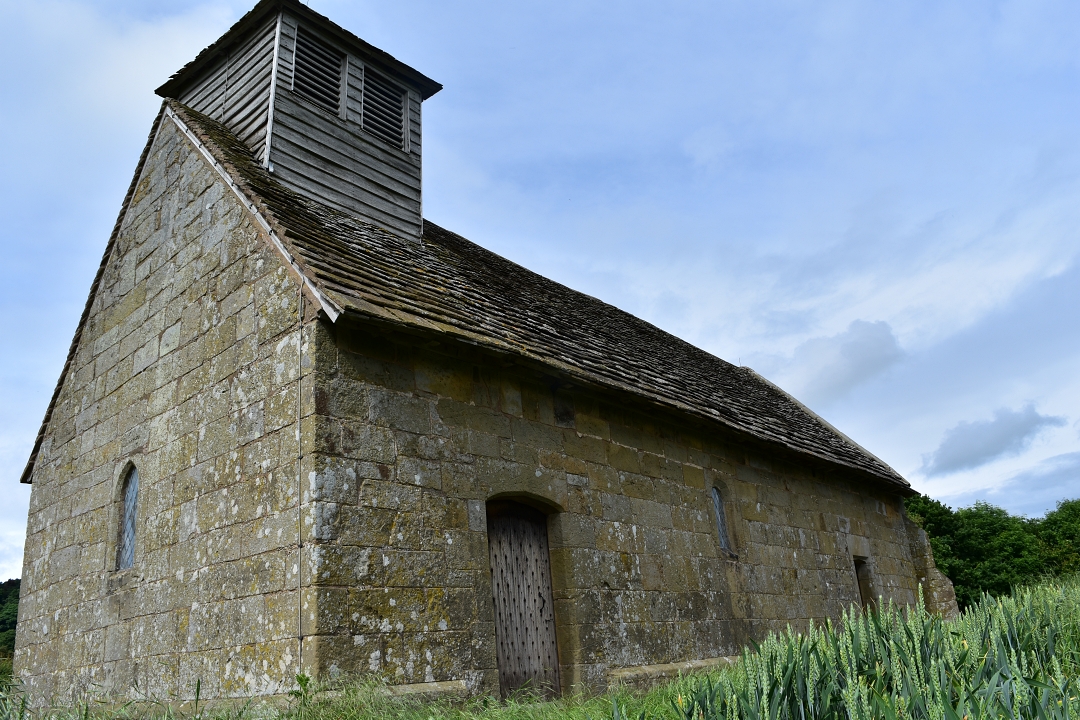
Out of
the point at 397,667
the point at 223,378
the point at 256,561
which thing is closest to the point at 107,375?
the point at 223,378

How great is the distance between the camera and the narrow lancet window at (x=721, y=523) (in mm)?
10133

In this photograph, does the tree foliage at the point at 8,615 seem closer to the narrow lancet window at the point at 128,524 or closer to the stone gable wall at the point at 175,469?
the stone gable wall at the point at 175,469

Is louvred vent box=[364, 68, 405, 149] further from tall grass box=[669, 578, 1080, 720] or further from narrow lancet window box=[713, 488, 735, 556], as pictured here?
tall grass box=[669, 578, 1080, 720]

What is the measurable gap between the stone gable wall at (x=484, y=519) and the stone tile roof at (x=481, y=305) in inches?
12.5

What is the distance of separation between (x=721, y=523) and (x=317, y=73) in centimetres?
794

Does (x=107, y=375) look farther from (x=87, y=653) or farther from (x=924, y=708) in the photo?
(x=924, y=708)

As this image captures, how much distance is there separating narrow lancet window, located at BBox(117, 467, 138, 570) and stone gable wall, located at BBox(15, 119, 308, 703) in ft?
0.26

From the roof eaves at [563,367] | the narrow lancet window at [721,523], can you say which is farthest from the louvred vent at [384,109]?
the narrow lancet window at [721,523]

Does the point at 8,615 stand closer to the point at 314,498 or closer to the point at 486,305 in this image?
the point at 486,305

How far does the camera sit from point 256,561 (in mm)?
6258

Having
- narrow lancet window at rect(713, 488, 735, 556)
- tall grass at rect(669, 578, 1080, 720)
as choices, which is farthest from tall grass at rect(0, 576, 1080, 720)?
narrow lancet window at rect(713, 488, 735, 556)

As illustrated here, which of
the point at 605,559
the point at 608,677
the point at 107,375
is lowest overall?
the point at 608,677

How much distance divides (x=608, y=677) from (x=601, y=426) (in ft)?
8.57

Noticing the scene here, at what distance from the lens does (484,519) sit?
7031mm
